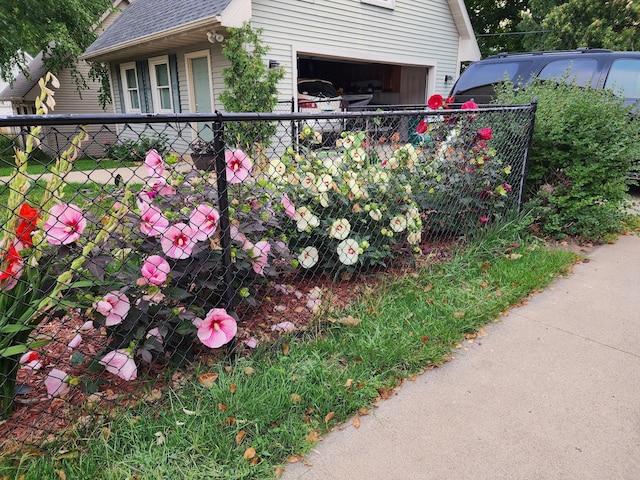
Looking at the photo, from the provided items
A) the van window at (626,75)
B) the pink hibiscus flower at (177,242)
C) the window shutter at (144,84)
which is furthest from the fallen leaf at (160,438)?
the window shutter at (144,84)

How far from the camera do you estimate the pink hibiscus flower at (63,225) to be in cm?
183

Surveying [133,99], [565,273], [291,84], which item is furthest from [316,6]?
[565,273]

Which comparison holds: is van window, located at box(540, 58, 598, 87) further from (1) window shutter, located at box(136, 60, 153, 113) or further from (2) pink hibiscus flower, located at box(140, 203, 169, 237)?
(1) window shutter, located at box(136, 60, 153, 113)

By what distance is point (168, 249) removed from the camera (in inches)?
78.8

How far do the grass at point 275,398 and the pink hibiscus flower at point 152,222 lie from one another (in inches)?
27.3

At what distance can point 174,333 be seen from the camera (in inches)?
83.0

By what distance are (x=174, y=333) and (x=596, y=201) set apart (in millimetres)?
4020

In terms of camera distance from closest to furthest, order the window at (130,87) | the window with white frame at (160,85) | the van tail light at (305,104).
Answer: the van tail light at (305,104) → the window with white frame at (160,85) → the window at (130,87)

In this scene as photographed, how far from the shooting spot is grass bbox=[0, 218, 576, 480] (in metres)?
1.70

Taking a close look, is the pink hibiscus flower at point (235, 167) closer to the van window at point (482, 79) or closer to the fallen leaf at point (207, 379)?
the fallen leaf at point (207, 379)

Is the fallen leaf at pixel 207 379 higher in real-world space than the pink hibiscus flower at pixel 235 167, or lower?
lower

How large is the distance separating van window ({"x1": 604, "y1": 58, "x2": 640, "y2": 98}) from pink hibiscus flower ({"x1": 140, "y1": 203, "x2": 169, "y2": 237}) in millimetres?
6443

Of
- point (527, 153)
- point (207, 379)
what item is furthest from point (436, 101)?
point (207, 379)

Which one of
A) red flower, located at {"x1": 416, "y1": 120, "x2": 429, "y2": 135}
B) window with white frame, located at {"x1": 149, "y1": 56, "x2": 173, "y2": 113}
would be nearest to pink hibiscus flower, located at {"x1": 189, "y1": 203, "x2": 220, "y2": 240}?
red flower, located at {"x1": 416, "y1": 120, "x2": 429, "y2": 135}
